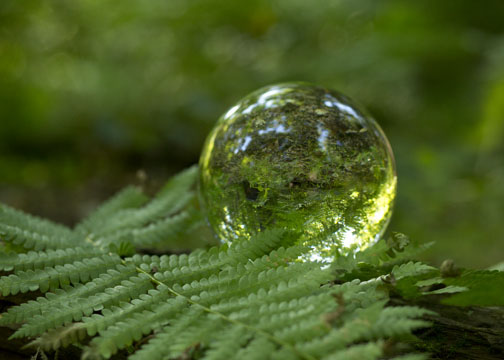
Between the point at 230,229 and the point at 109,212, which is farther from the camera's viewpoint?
the point at 109,212

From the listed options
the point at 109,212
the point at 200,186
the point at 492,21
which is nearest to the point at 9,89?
the point at 109,212

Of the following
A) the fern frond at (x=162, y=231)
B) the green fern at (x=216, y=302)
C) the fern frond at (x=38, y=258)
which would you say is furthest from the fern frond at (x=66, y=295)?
the fern frond at (x=162, y=231)

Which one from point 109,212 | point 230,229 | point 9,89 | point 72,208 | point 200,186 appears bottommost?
point 230,229

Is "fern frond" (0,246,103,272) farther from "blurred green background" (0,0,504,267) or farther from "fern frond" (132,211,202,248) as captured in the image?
"blurred green background" (0,0,504,267)

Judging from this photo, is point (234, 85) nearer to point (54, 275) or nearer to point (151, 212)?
point (151, 212)

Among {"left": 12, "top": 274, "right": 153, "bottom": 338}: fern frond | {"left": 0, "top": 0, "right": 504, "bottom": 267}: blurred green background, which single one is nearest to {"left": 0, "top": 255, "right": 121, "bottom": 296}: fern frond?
{"left": 12, "top": 274, "right": 153, "bottom": 338}: fern frond

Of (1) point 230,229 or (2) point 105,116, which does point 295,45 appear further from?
(1) point 230,229
